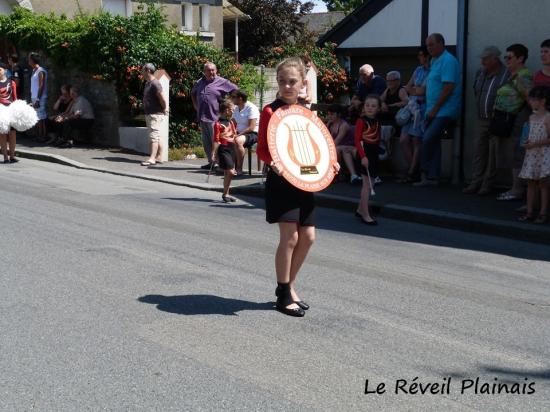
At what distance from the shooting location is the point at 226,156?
469 inches

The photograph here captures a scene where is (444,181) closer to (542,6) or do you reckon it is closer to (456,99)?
(456,99)

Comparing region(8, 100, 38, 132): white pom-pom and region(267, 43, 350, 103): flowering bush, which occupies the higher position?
region(267, 43, 350, 103): flowering bush

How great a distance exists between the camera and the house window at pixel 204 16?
44375 millimetres

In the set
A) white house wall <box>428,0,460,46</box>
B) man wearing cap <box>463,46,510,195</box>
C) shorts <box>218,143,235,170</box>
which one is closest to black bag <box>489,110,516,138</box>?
man wearing cap <box>463,46,510,195</box>

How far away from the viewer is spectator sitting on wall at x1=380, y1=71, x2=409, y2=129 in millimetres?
13453

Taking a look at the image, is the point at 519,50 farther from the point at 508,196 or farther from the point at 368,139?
the point at 368,139

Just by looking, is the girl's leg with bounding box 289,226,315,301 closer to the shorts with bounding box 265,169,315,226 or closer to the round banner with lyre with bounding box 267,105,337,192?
the shorts with bounding box 265,169,315,226

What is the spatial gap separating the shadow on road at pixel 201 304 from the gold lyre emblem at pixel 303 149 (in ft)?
3.63

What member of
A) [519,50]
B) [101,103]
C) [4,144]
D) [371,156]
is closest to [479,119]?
[519,50]

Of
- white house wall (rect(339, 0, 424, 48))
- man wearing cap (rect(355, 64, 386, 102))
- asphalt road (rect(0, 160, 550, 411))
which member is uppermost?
white house wall (rect(339, 0, 424, 48))

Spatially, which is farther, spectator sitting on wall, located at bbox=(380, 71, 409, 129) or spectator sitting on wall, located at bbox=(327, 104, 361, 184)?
spectator sitting on wall, located at bbox=(380, 71, 409, 129)

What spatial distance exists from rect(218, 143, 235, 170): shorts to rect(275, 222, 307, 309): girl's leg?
18.6 ft

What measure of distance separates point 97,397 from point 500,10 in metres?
9.86

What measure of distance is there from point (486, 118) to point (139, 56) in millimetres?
8269
